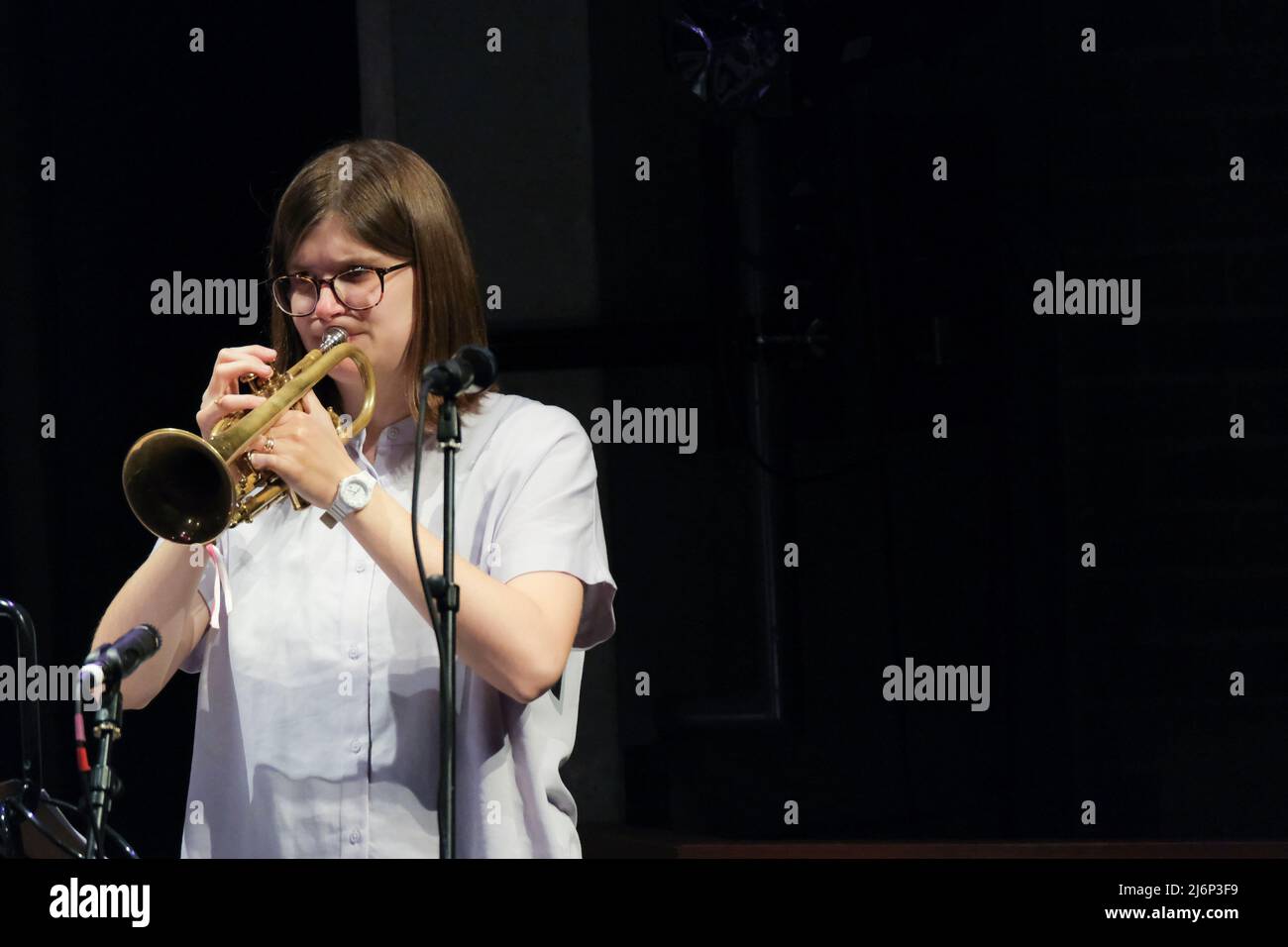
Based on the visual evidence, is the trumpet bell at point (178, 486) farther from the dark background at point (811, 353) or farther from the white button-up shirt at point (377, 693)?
the dark background at point (811, 353)

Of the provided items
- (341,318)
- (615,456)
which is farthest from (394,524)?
(615,456)

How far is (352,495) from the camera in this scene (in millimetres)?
1906

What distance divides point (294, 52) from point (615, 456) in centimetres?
118

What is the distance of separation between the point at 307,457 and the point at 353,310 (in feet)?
0.91

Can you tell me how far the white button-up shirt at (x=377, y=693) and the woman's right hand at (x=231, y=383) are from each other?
0.67 feet

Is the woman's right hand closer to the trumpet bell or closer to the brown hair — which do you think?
the trumpet bell

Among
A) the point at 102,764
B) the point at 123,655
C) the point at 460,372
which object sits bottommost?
the point at 102,764

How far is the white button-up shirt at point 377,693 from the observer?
2.01m

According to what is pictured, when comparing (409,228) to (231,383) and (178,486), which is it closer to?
(231,383)

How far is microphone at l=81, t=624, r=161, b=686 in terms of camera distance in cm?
161

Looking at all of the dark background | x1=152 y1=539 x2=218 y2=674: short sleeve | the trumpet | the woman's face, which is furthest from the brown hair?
the dark background

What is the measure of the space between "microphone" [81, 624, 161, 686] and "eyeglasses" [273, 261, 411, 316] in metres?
0.59

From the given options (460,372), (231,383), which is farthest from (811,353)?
(460,372)

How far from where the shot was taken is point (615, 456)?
11.5 ft
